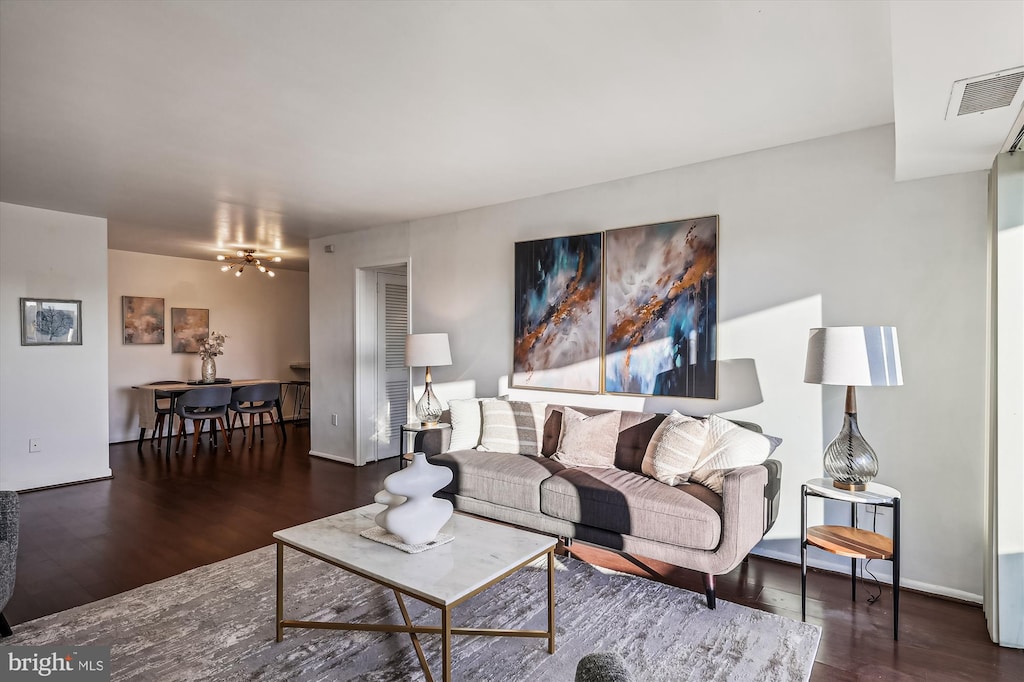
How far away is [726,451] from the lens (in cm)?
290

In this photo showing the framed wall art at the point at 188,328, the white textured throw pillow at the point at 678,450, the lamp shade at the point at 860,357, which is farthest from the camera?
the framed wall art at the point at 188,328

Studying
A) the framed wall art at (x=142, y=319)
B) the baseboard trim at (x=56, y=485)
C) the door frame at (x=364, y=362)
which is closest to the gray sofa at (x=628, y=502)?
the door frame at (x=364, y=362)

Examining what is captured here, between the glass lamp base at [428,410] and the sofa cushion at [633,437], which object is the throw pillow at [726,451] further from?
the glass lamp base at [428,410]

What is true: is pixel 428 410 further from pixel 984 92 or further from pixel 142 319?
pixel 142 319

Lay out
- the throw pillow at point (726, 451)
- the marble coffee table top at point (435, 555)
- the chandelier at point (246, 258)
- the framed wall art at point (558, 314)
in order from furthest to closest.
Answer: the chandelier at point (246, 258) < the framed wall art at point (558, 314) < the throw pillow at point (726, 451) < the marble coffee table top at point (435, 555)

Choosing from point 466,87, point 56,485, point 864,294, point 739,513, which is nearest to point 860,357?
point 864,294

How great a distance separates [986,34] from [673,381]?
235cm

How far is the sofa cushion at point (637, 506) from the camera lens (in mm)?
2617

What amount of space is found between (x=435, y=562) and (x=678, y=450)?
1621 mm

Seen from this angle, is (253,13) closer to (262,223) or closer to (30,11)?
(30,11)

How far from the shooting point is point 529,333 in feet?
14.1

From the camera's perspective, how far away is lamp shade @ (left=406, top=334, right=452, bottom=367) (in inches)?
176

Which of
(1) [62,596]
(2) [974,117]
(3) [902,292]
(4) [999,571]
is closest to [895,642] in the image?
(4) [999,571]

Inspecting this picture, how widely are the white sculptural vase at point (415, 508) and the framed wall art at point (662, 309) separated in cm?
192
